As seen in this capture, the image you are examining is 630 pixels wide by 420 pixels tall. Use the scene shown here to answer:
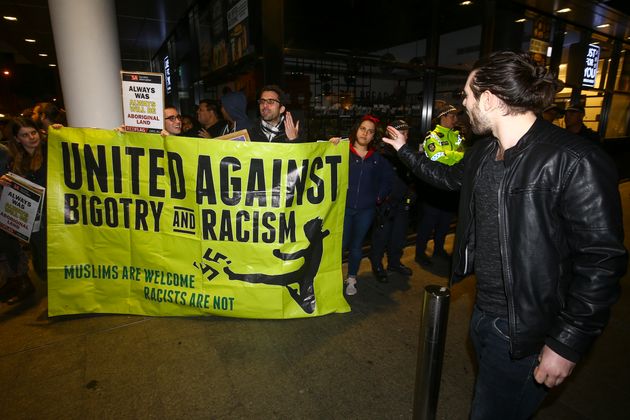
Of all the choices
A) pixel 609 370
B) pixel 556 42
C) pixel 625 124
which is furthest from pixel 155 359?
pixel 625 124

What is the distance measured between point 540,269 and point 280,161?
2171 mm

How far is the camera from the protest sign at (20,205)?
325cm

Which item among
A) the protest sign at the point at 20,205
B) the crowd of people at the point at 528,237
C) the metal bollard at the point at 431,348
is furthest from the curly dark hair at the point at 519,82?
the protest sign at the point at 20,205

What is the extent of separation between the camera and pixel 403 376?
105 inches

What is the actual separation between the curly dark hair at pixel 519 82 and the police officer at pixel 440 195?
2.81m

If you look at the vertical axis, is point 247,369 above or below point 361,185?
Result: below

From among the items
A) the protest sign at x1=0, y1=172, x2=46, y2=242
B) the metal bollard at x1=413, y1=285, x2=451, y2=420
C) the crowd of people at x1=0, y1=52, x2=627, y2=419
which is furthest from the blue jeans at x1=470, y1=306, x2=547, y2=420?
the protest sign at x1=0, y1=172, x2=46, y2=242

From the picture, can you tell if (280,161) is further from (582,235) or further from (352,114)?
(352,114)

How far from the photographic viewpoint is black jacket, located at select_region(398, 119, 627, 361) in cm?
117

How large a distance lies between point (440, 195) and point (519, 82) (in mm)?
3509

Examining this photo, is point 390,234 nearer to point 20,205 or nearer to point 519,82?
point 519,82

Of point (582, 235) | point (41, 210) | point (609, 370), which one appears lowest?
point (609, 370)

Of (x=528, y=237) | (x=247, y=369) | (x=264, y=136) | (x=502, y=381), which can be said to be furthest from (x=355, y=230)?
(x=528, y=237)

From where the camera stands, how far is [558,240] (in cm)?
129
